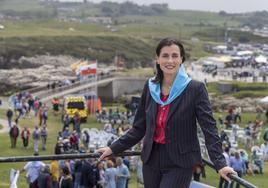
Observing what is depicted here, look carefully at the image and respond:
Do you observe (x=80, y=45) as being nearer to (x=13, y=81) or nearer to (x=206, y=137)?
(x=13, y=81)

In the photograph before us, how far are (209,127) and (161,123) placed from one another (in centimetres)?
43

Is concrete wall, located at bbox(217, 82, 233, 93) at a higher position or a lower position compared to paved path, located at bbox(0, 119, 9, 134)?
lower

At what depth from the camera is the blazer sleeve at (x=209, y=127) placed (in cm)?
531

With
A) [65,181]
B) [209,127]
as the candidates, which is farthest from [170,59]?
[65,181]

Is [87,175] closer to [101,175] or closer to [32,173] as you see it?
[101,175]

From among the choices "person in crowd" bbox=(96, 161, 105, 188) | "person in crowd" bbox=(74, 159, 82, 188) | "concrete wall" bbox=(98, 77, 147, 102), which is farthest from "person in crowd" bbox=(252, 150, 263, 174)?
"concrete wall" bbox=(98, 77, 147, 102)

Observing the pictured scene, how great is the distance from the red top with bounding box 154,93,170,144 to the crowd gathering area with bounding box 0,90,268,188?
40 cm

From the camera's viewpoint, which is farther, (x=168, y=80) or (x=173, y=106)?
(x=168, y=80)

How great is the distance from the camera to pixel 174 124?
5500mm

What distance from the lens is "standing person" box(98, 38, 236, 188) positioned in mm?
5434

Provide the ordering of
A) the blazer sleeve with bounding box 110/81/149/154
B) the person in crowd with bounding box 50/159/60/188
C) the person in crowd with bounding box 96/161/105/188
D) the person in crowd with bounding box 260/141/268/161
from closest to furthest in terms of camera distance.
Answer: the blazer sleeve with bounding box 110/81/149/154 → the person in crowd with bounding box 50/159/60/188 → the person in crowd with bounding box 96/161/105/188 → the person in crowd with bounding box 260/141/268/161

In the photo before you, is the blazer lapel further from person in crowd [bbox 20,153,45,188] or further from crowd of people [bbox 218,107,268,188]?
crowd of people [bbox 218,107,268,188]

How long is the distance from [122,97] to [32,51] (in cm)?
3621

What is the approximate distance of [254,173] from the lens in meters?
24.4
